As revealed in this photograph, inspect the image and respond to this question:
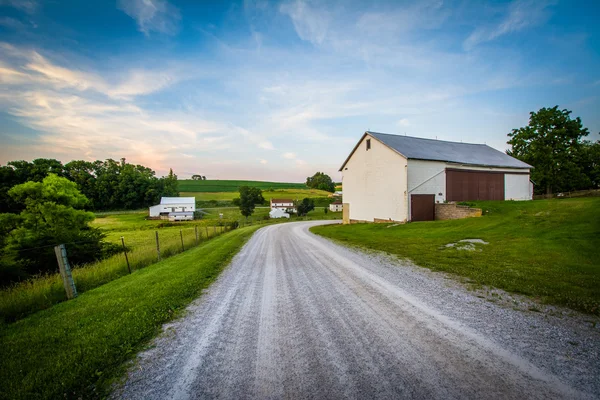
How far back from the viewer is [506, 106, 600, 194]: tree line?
35.4m

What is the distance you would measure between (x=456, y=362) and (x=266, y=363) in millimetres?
2537

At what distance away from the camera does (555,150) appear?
119 ft

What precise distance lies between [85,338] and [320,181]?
148592 mm

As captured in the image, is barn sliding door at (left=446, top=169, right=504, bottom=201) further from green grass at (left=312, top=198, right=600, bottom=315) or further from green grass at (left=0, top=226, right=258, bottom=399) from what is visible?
green grass at (left=0, top=226, right=258, bottom=399)

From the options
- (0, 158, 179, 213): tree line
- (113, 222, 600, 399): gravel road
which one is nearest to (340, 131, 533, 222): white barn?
(113, 222, 600, 399): gravel road

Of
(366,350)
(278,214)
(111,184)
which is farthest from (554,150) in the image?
(111,184)

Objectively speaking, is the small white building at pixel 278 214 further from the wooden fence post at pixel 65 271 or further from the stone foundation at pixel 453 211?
the wooden fence post at pixel 65 271

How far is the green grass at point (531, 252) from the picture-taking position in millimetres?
6223

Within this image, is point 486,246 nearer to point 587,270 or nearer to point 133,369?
point 587,270

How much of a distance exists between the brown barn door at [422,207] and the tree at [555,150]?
2482 centimetres

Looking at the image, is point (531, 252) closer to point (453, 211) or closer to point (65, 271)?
point (453, 211)

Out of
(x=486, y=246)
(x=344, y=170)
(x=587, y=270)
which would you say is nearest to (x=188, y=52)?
(x=344, y=170)

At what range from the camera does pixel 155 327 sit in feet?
15.3

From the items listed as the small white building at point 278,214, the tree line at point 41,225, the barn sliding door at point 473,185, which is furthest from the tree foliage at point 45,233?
the small white building at point 278,214
